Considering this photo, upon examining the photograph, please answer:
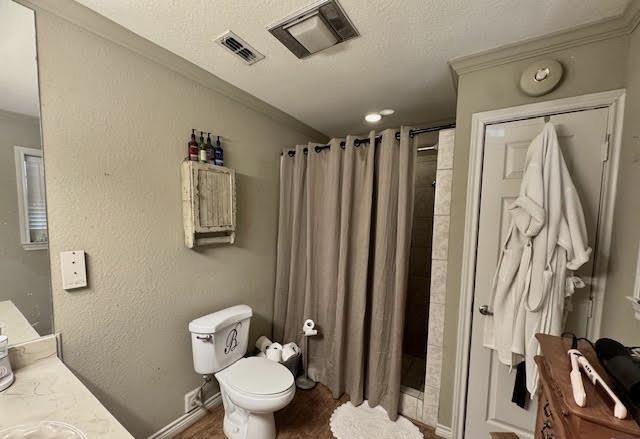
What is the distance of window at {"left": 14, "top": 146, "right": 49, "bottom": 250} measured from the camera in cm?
101

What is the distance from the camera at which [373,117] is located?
2176mm

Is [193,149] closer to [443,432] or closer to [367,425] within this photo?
[367,425]

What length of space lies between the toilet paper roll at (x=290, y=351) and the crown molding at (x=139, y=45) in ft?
6.03

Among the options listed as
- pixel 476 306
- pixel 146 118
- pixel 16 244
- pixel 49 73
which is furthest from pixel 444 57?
pixel 16 244

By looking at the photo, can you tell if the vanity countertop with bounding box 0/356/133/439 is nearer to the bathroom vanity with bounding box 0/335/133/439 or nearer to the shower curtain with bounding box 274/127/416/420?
the bathroom vanity with bounding box 0/335/133/439

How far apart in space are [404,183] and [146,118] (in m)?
1.53

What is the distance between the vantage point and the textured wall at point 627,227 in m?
0.95

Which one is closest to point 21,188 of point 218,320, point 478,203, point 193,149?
point 193,149

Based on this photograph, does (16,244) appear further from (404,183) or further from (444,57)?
(444,57)

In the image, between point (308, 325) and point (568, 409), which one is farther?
point (308, 325)

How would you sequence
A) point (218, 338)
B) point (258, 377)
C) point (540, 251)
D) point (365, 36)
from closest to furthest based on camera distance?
point (540, 251)
point (365, 36)
point (258, 377)
point (218, 338)

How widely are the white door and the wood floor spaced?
1.40 feet

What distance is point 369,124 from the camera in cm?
235

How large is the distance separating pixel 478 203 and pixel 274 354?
1690mm
